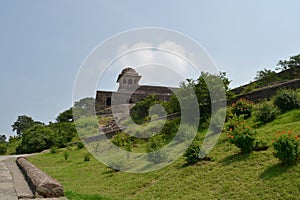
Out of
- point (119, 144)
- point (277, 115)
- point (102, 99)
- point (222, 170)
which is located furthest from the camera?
point (102, 99)

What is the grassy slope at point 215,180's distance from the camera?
5891 mm

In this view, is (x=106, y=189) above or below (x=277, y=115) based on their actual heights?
below

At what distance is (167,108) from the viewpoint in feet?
62.2

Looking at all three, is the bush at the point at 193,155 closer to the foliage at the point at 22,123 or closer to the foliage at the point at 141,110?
the foliage at the point at 141,110

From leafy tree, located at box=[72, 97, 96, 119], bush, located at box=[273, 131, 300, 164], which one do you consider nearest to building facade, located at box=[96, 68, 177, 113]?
leafy tree, located at box=[72, 97, 96, 119]

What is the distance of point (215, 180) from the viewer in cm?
690

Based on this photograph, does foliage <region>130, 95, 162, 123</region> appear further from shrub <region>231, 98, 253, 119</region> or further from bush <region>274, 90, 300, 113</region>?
bush <region>274, 90, 300, 113</region>

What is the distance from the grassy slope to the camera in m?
5.89

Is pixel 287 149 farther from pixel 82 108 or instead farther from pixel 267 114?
pixel 82 108

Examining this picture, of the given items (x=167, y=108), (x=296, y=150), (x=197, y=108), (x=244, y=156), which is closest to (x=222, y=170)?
(x=244, y=156)

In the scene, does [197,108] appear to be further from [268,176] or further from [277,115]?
[268,176]

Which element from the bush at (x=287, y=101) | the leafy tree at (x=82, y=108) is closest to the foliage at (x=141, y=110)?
the leafy tree at (x=82, y=108)

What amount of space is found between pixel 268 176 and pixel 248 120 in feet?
23.5

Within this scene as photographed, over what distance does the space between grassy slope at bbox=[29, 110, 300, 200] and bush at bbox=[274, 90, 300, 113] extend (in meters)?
3.35
